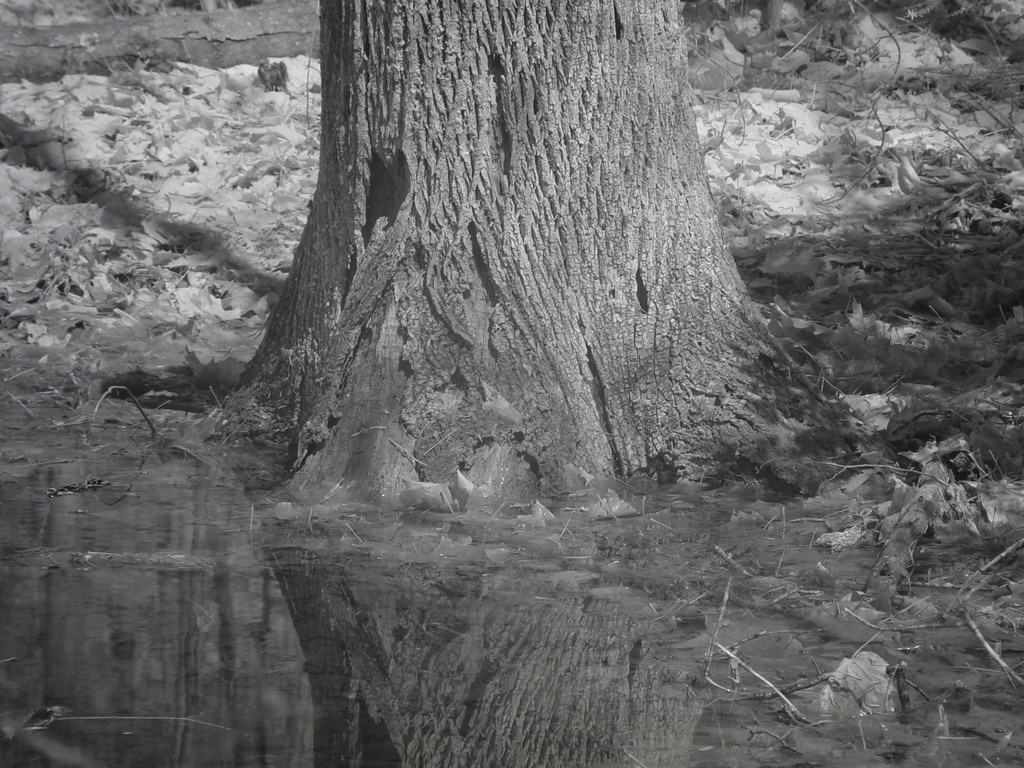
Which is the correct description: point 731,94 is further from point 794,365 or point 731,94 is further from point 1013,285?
point 794,365

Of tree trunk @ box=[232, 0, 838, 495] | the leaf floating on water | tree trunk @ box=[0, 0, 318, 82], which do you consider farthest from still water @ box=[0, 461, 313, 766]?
tree trunk @ box=[0, 0, 318, 82]

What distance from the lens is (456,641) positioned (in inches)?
88.0

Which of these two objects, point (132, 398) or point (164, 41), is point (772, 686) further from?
point (164, 41)

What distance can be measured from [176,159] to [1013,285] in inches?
200

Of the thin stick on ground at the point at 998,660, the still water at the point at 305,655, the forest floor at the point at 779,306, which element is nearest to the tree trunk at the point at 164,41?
the forest floor at the point at 779,306

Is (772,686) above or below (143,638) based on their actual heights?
above

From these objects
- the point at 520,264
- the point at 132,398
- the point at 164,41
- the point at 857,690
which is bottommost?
the point at 132,398

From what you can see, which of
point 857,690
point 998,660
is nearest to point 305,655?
point 857,690

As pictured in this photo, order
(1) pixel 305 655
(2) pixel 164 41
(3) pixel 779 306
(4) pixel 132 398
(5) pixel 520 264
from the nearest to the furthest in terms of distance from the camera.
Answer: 1. (1) pixel 305 655
2. (5) pixel 520 264
3. (4) pixel 132 398
4. (3) pixel 779 306
5. (2) pixel 164 41

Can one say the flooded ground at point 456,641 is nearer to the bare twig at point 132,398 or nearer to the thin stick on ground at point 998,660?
the thin stick on ground at point 998,660

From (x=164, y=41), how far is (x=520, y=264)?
6.33 meters

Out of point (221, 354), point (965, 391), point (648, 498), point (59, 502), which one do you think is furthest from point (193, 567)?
point (965, 391)

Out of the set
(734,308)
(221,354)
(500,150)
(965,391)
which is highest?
(500,150)

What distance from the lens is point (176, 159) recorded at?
700 cm
